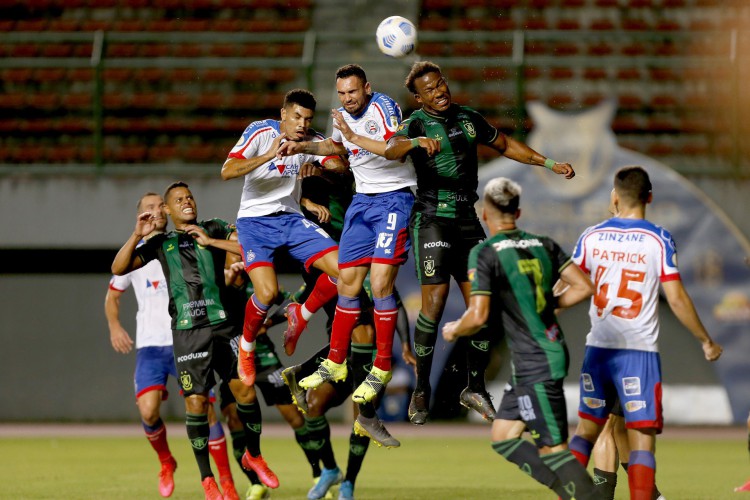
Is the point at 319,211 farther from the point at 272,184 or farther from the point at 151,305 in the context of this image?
the point at 151,305

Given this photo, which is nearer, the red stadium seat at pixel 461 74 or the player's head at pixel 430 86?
the player's head at pixel 430 86

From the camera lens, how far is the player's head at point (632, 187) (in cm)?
760

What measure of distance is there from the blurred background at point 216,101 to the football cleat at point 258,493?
6713 millimetres

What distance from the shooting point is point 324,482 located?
10133 millimetres

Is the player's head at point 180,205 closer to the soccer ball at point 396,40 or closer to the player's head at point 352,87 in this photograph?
the player's head at point 352,87

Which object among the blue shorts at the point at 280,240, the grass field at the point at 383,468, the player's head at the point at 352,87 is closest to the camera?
the player's head at the point at 352,87

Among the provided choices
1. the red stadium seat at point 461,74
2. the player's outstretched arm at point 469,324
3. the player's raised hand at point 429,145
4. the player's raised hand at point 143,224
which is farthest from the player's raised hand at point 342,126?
the red stadium seat at point 461,74

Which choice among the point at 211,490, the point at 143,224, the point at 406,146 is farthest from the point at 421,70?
the point at 211,490

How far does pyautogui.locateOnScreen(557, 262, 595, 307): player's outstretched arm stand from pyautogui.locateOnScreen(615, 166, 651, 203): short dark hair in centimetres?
69

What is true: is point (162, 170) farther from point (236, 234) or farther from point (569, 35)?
point (236, 234)

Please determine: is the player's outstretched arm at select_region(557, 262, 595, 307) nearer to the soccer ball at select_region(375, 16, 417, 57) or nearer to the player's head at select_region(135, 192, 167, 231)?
the soccer ball at select_region(375, 16, 417, 57)

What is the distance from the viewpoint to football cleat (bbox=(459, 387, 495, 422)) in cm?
874

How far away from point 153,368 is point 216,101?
720cm

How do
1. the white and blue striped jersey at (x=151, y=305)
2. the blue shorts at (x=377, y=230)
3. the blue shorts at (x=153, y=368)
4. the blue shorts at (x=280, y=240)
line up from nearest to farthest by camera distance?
1. the blue shorts at (x=377, y=230)
2. the blue shorts at (x=280, y=240)
3. the blue shorts at (x=153, y=368)
4. the white and blue striped jersey at (x=151, y=305)
